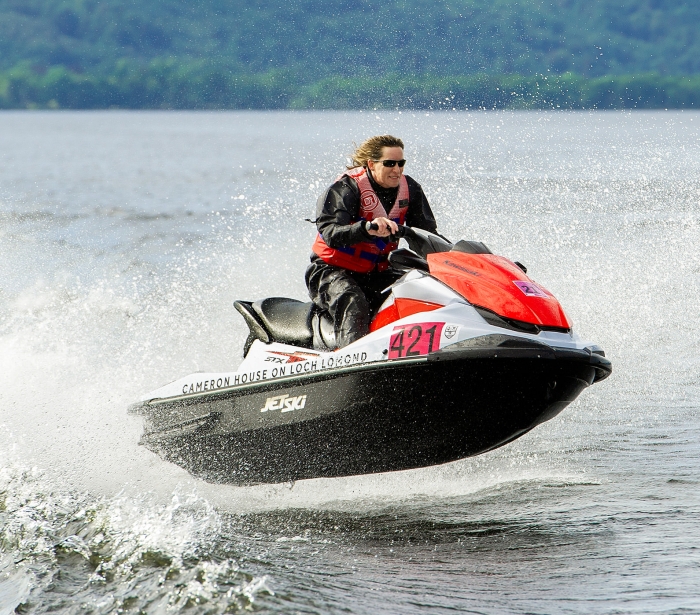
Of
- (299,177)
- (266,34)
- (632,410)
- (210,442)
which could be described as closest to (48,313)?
(210,442)

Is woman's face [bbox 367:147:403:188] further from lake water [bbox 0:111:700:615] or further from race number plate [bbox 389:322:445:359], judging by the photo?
lake water [bbox 0:111:700:615]

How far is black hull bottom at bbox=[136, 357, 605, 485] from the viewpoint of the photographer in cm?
440

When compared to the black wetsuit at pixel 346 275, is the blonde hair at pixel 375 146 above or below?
above

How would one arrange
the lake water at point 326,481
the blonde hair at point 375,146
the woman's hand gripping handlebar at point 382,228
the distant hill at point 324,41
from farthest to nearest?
the distant hill at point 324,41 → the blonde hair at point 375,146 → the woman's hand gripping handlebar at point 382,228 → the lake water at point 326,481

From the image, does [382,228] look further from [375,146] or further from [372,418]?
[372,418]

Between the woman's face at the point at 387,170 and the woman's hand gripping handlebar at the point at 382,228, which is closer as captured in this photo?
the woman's hand gripping handlebar at the point at 382,228

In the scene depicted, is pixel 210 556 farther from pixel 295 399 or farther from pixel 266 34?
pixel 266 34

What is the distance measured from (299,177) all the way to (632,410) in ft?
53.3

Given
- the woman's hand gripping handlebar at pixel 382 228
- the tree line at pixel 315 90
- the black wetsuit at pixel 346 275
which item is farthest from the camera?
the tree line at pixel 315 90

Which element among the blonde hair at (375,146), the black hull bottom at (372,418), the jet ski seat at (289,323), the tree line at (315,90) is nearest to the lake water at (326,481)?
the black hull bottom at (372,418)

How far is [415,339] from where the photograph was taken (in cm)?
443

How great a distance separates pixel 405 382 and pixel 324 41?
2767cm

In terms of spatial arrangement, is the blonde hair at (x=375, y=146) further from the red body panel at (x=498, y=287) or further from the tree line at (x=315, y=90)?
the tree line at (x=315, y=90)

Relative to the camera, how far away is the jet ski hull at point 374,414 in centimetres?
437
